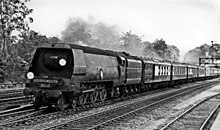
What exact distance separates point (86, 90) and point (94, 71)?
50.4 inches

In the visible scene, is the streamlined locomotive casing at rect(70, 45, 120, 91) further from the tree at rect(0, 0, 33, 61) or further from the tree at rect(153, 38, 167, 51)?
the tree at rect(153, 38, 167, 51)

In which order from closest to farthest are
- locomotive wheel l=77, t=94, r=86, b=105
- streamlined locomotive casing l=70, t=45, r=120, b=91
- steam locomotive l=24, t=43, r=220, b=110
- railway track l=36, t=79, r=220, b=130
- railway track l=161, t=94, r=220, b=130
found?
1. railway track l=36, t=79, r=220, b=130
2. railway track l=161, t=94, r=220, b=130
3. steam locomotive l=24, t=43, r=220, b=110
4. streamlined locomotive casing l=70, t=45, r=120, b=91
5. locomotive wheel l=77, t=94, r=86, b=105

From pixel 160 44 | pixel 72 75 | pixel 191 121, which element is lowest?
pixel 191 121

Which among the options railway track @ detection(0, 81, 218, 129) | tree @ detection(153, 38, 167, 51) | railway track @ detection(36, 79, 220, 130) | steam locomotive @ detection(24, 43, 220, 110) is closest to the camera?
railway track @ detection(0, 81, 218, 129)

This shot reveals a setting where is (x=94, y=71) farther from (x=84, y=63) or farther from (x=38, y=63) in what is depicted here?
(x=38, y=63)

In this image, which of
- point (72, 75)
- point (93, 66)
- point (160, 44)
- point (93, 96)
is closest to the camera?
point (72, 75)

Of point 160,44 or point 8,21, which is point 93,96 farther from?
point 160,44

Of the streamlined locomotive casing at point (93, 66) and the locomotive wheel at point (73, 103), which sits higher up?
the streamlined locomotive casing at point (93, 66)

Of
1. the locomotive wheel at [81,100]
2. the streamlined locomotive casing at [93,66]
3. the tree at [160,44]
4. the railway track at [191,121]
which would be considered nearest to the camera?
the railway track at [191,121]

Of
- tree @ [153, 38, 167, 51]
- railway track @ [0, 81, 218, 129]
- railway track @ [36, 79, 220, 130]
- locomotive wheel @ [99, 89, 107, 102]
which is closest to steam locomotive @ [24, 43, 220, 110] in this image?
locomotive wheel @ [99, 89, 107, 102]

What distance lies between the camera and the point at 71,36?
44.3 m

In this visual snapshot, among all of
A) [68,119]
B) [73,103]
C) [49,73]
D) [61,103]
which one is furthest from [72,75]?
[68,119]

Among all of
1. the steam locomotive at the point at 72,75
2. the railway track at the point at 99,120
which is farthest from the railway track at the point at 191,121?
the steam locomotive at the point at 72,75

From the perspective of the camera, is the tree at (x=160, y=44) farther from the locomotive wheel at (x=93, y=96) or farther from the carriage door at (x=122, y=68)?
the locomotive wheel at (x=93, y=96)
